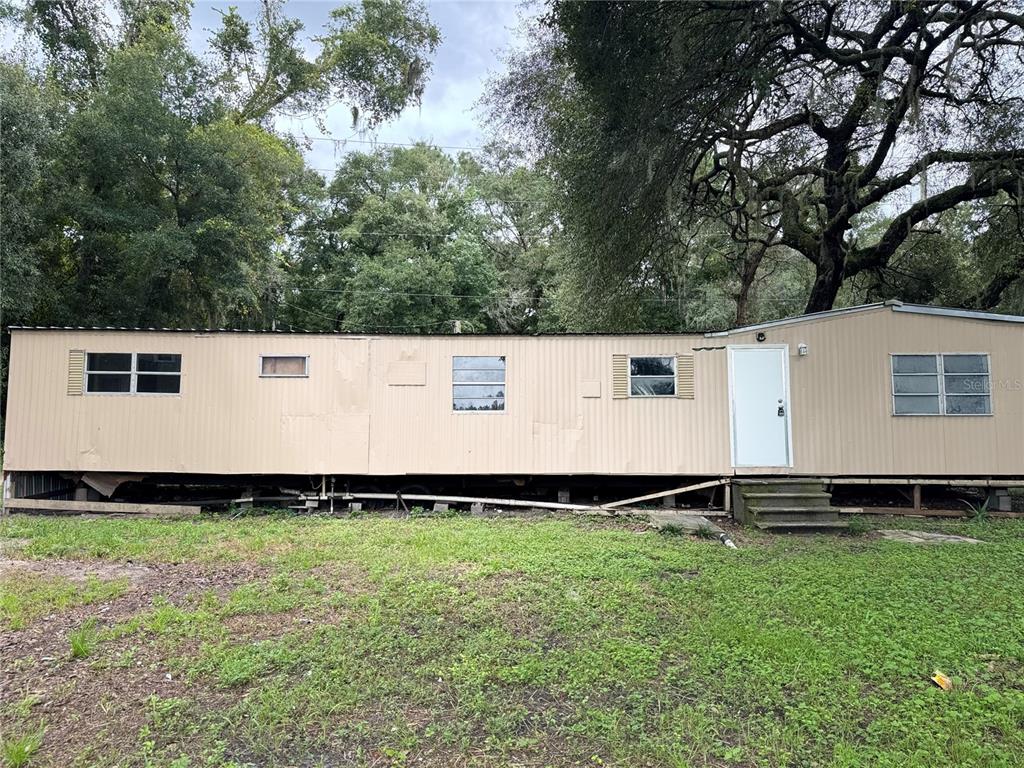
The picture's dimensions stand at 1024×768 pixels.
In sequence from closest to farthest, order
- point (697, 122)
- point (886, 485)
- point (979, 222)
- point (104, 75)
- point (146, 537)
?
point (146, 537)
point (697, 122)
point (886, 485)
point (979, 222)
point (104, 75)

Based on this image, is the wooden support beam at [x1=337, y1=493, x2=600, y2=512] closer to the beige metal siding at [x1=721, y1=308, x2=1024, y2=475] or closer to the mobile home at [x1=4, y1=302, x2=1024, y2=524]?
the mobile home at [x1=4, y1=302, x2=1024, y2=524]

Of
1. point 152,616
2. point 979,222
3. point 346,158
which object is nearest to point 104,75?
point 346,158

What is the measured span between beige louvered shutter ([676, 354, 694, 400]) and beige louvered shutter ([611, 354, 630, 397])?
714 millimetres

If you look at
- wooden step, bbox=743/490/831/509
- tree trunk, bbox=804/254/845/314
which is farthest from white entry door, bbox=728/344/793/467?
tree trunk, bbox=804/254/845/314

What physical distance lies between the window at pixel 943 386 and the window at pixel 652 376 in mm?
3128

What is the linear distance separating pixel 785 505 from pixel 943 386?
9.78ft

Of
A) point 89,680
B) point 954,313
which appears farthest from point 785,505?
point 89,680

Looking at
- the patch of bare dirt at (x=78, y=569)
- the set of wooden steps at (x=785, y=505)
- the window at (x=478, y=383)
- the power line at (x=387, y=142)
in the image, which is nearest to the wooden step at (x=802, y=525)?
the set of wooden steps at (x=785, y=505)

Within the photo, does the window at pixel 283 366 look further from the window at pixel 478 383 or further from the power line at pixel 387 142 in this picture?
the power line at pixel 387 142

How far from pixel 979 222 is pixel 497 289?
1370 centimetres

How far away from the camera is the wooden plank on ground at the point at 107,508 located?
7.88 meters

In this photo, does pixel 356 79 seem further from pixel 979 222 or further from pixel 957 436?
pixel 957 436

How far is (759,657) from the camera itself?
333 centimetres

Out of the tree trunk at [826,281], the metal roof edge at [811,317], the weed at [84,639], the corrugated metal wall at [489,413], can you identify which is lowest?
the weed at [84,639]
